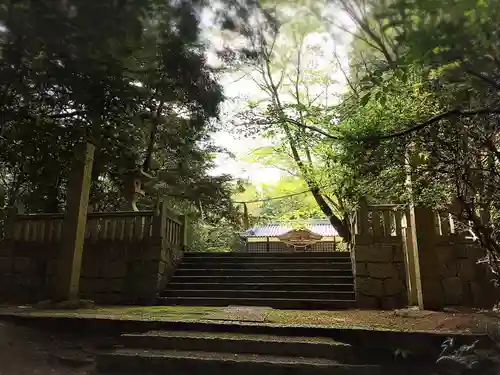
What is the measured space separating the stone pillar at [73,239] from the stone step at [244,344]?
2920 mm

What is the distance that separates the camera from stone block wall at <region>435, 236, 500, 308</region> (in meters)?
6.63

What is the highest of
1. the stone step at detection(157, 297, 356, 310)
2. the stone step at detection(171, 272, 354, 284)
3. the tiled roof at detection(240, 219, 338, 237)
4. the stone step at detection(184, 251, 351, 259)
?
the tiled roof at detection(240, 219, 338, 237)

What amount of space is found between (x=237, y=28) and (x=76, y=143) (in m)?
1.79

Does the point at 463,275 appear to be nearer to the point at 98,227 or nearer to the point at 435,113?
the point at 435,113

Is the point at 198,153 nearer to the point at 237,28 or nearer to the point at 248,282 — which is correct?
the point at 248,282

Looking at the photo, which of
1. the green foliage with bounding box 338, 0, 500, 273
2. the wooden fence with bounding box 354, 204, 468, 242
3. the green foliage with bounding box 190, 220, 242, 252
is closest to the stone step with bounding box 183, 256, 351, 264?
the wooden fence with bounding box 354, 204, 468, 242

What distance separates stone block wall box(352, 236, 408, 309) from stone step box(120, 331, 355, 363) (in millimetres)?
3740

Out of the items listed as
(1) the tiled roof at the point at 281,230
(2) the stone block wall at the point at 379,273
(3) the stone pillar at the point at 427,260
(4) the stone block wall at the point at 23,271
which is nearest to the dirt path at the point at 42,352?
(4) the stone block wall at the point at 23,271

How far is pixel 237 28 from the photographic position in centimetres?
258

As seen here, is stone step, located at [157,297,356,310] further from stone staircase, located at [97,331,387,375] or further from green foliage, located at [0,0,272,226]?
green foliage, located at [0,0,272,226]

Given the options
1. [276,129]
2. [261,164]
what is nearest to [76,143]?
[276,129]

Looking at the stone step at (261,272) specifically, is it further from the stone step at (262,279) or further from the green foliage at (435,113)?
the green foliage at (435,113)

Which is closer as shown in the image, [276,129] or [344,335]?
[344,335]

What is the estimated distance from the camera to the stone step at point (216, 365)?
339 centimetres
